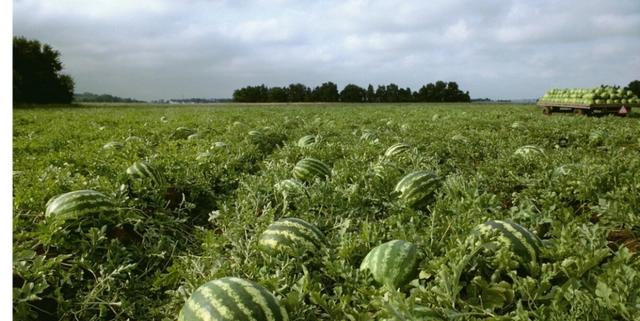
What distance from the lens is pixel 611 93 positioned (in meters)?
19.5

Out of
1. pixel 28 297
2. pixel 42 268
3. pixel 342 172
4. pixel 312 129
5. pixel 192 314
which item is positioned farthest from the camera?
pixel 312 129

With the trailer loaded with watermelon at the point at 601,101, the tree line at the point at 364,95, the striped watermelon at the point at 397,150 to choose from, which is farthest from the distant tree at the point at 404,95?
the striped watermelon at the point at 397,150

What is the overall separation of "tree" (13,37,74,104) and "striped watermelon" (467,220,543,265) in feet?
156

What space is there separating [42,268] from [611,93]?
72.4ft

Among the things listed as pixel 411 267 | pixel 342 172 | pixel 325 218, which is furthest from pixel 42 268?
pixel 342 172

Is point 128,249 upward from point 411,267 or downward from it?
downward

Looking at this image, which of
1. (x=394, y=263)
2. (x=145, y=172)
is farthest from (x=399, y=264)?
(x=145, y=172)

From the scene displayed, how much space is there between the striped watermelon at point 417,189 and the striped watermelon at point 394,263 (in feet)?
4.83

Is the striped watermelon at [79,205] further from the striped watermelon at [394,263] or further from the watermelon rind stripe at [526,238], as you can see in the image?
the watermelon rind stripe at [526,238]

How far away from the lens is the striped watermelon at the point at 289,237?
10.2 ft

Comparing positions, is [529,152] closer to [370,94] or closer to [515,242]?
[515,242]

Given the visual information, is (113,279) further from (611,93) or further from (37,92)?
(37,92)

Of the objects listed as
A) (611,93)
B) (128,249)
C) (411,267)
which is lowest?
(128,249)

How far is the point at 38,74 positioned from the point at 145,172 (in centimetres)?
4627
